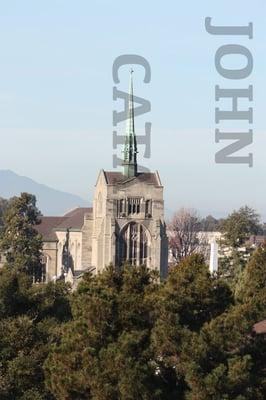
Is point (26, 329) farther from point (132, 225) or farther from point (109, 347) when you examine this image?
point (132, 225)

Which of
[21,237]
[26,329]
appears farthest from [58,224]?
[26,329]

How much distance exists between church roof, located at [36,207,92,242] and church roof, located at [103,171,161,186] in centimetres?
855

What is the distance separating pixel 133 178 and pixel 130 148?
6217 mm

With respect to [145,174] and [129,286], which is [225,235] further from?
[129,286]

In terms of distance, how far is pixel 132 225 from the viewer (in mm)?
95125

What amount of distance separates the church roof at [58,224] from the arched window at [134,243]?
10.8 meters

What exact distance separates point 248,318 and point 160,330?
2470 mm

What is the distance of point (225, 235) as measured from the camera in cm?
7856

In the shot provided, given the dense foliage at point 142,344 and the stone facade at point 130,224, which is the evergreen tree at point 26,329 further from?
the stone facade at point 130,224

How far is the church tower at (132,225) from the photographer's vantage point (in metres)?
94.8

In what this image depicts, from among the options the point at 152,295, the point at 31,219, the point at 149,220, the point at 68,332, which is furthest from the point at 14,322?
the point at 149,220

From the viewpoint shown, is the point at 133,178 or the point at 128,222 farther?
the point at 133,178

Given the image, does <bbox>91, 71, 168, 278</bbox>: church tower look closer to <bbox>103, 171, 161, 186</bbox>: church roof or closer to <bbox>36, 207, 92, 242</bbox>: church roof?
<bbox>103, 171, 161, 186</bbox>: church roof

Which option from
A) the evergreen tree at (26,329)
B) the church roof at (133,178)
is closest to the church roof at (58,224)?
the church roof at (133,178)
